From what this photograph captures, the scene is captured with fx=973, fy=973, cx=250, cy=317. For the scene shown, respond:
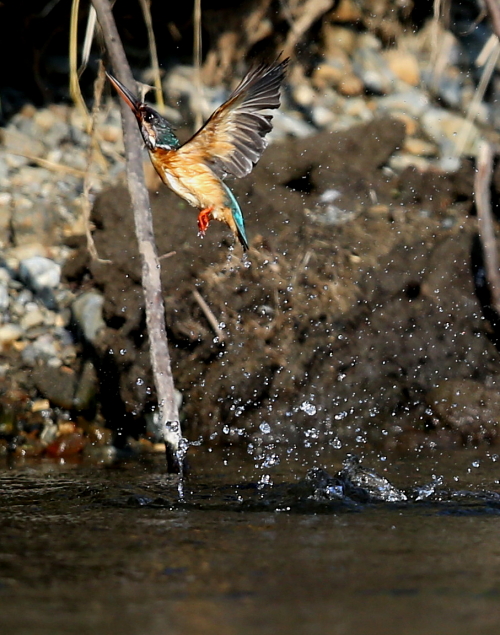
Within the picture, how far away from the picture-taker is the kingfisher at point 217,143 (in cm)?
340

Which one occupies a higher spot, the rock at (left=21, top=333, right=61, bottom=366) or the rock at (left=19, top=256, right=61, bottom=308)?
the rock at (left=19, top=256, right=61, bottom=308)

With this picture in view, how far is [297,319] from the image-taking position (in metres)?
5.01

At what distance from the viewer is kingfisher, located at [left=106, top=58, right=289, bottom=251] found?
340cm

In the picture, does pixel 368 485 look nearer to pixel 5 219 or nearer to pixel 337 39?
pixel 5 219

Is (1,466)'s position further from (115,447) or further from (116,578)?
(116,578)

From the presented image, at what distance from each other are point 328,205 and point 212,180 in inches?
86.6

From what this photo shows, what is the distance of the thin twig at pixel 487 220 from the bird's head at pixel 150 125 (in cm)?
218

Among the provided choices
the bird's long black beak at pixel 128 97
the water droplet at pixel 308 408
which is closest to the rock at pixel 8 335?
the water droplet at pixel 308 408

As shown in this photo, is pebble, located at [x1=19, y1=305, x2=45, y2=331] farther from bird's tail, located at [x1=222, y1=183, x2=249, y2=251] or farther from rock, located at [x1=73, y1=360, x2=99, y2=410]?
bird's tail, located at [x1=222, y1=183, x2=249, y2=251]

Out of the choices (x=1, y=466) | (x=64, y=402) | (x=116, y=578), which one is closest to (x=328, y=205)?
(x=64, y=402)

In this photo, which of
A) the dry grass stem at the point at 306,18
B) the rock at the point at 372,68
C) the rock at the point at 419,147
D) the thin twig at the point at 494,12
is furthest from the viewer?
the rock at the point at 372,68

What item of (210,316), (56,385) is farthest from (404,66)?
(56,385)

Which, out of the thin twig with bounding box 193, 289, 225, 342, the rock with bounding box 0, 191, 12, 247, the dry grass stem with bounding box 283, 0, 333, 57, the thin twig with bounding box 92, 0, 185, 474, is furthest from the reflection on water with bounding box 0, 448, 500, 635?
the dry grass stem with bounding box 283, 0, 333, 57

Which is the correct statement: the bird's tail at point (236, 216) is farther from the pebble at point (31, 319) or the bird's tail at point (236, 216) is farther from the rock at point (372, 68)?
the rock at point (372, 68)
